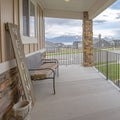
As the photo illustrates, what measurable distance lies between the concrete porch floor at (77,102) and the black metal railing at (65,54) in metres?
5.08

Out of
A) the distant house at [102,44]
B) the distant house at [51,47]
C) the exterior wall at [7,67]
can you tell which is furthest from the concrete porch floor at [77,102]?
the distant house at [102,44]

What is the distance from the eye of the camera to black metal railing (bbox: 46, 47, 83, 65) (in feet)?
34.1

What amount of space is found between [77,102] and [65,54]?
24.6ft

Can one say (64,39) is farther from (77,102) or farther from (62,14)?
(77,102)

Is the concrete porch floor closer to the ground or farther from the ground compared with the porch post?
closer to the ground

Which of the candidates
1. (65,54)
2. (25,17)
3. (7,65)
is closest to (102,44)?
(65,54)

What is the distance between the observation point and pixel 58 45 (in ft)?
35.6

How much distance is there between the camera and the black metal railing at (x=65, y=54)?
10.4 meters

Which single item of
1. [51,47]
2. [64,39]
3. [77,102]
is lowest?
[77,102]

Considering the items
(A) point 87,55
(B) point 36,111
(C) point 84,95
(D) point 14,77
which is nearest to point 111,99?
(C) point 84,95

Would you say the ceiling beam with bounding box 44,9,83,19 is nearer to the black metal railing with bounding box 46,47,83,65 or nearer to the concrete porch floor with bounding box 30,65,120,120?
the black metal railing with bounding box 46,47,83,65

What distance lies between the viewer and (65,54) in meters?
11.1

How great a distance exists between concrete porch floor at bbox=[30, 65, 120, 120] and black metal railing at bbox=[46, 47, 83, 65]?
16.7 ft

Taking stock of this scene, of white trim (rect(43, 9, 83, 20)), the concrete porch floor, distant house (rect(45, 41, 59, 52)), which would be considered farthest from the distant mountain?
the concrete porch floor
